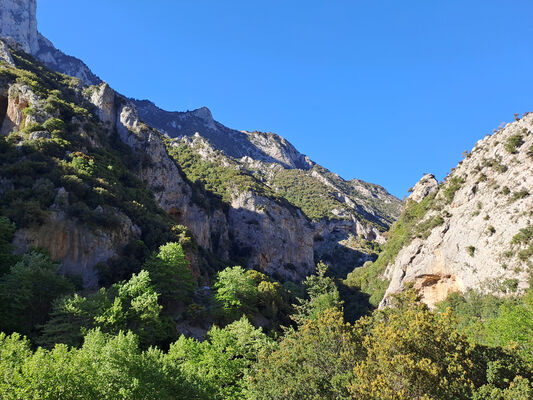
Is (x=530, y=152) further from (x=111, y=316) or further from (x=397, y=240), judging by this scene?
(x=111, y=316)

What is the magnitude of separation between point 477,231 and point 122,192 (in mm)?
51059

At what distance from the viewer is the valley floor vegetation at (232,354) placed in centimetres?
1399

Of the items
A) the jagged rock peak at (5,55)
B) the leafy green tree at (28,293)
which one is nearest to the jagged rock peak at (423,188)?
the leafy green tree at (28,293)

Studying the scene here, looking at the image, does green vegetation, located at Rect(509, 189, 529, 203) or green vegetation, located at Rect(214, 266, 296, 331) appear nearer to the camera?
green vegetation, located at Rect(214, 266, 296, 331)

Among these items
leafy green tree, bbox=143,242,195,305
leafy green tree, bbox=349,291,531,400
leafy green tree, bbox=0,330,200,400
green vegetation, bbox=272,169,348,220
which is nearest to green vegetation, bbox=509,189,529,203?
leafy green tree, bbox=349,291,531,400

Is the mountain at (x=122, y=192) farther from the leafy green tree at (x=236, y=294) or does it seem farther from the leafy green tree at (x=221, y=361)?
the leafy green tree at (x=221, y=361)

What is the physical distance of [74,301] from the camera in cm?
2634

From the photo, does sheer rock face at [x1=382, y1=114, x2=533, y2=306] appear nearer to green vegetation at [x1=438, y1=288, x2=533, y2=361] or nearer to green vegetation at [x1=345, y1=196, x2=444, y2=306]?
green vegetation at [x1=345, y1=196, x2=444, y2=306]

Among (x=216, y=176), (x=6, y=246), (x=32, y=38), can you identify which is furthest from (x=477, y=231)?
(x=32, y=38)

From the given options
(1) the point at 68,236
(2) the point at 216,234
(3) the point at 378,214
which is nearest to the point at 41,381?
(1) the point at 68,236

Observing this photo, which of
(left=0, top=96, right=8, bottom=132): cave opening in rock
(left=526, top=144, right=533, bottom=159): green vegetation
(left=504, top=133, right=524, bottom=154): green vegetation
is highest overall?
(left=504, top=133, right=524, bottom=154): green vegetation

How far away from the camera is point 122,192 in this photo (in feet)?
162

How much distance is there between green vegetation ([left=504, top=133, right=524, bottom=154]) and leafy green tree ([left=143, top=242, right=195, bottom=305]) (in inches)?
2056

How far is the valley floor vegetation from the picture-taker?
551 inches
